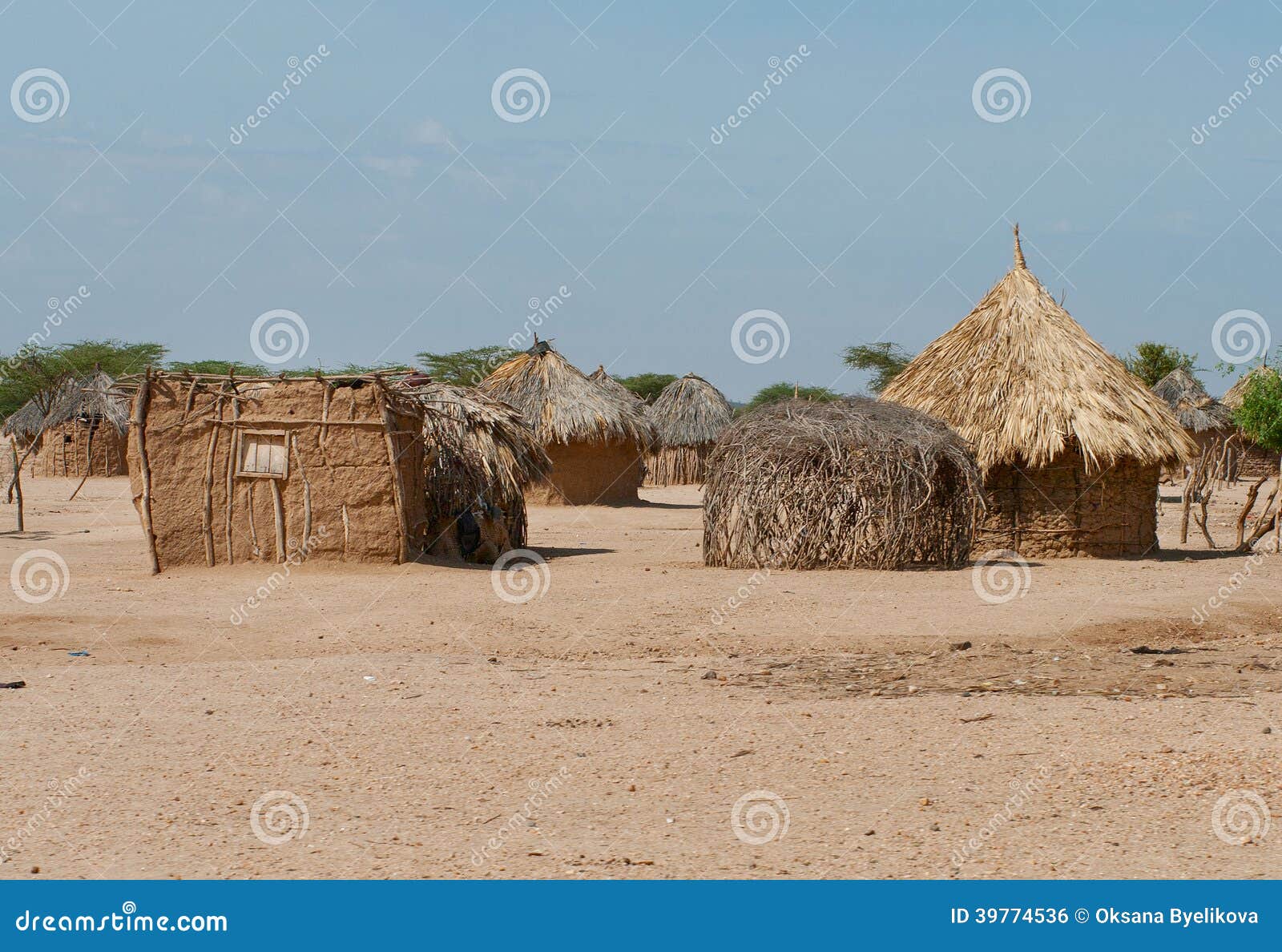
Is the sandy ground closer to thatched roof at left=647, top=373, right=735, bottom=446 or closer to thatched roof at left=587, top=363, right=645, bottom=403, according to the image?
thatched roof at left=587, top=363, right=645, bottom=403

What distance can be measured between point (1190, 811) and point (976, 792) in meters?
0.78

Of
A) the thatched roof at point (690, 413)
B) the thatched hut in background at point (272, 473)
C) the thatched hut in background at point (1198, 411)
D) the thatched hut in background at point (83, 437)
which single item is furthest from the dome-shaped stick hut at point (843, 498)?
the thatched hut in background at point (1198, 411)

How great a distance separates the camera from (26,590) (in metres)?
11.8

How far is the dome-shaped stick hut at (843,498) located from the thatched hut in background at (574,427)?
410 inches

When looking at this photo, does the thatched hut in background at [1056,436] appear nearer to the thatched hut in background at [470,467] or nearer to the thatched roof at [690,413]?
the thatched hut in background at [470,467]

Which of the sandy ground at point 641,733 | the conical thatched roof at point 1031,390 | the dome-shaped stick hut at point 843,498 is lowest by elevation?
the sandy ground at point 641,733

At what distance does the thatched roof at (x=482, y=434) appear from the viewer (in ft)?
52.3

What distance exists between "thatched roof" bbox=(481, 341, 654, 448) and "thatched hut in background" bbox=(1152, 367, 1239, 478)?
18325 mm

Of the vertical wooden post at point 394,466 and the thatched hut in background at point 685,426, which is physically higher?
the thatched hut in background at point 685,426

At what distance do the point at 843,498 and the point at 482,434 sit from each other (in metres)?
4.75

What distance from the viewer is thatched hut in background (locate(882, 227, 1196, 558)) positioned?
603 inches

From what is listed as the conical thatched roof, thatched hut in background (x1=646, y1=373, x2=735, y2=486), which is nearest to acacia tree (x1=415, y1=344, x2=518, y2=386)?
thatched hut in background (x1=646, y1=373, x2=735, y2=486)

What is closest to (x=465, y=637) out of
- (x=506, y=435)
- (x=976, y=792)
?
(x=976, y=792)

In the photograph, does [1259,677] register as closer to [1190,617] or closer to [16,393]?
[1190,617]
